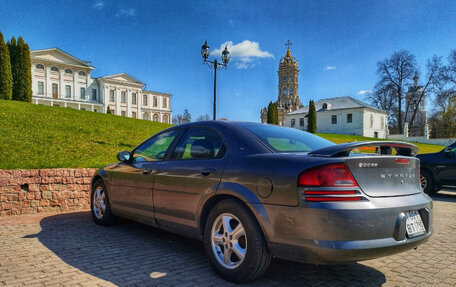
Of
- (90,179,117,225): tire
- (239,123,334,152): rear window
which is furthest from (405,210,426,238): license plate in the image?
(90,179,117,225): tire

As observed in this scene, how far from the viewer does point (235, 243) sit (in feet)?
10.2

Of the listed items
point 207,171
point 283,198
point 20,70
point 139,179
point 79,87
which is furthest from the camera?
point 79,87

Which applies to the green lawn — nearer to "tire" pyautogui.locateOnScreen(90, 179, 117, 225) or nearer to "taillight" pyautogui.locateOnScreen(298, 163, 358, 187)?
"tire" pyautogui.locateOnScreen(90, 179, 117, 225)

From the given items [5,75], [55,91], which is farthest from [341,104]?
[55,91]

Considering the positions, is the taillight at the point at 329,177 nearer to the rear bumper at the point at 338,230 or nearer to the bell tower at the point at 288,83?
the rear bumper at the point at 338,230

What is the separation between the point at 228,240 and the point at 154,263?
1.10 meters

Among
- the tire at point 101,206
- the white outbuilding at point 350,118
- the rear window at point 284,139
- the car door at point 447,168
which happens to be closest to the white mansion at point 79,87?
the white outbuilding at point 350,118

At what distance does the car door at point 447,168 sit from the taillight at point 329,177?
28.3 feet

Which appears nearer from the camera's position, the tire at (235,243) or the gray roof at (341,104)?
the tire at (235,243)

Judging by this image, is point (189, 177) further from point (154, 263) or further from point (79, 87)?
point (79, 87)

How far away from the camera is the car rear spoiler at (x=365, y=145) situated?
279cm

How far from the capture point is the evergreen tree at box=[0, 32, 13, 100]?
26.9 m

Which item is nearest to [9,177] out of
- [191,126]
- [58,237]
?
[58,237]

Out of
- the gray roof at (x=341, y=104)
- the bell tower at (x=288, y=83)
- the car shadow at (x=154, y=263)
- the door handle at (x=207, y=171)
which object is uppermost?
the bell tower at (x=288, y=83)
